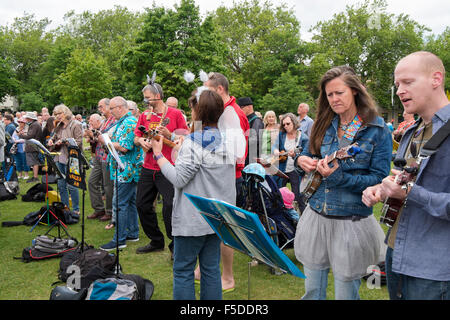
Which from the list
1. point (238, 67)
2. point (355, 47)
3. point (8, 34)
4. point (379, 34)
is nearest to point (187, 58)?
point (238, 67)

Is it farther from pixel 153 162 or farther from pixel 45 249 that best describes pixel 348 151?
pixel 45 249

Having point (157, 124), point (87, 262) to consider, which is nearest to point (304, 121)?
point (157, 124)

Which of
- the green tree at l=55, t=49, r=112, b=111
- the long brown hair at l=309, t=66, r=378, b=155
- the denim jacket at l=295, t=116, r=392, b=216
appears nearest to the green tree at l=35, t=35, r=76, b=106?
the green tree at l=55, t=49, r=112, b=111

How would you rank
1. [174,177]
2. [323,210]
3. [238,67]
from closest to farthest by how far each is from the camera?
1. [323,210]
2. [174,177]
3. [238,67]

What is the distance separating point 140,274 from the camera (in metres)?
4.41

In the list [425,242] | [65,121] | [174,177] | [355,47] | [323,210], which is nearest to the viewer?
[425,242]

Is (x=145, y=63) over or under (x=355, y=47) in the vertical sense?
under

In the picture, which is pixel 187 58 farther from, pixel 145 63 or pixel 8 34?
pixel 8 34

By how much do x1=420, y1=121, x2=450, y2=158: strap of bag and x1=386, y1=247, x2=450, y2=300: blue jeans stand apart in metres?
0.64

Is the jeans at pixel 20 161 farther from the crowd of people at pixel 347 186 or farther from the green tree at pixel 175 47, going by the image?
the green tree at pixel 175 47

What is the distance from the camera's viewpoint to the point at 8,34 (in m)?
52.1

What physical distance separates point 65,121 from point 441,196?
6720 millimetres

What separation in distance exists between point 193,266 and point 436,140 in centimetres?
204

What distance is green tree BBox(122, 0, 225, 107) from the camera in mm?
27906
